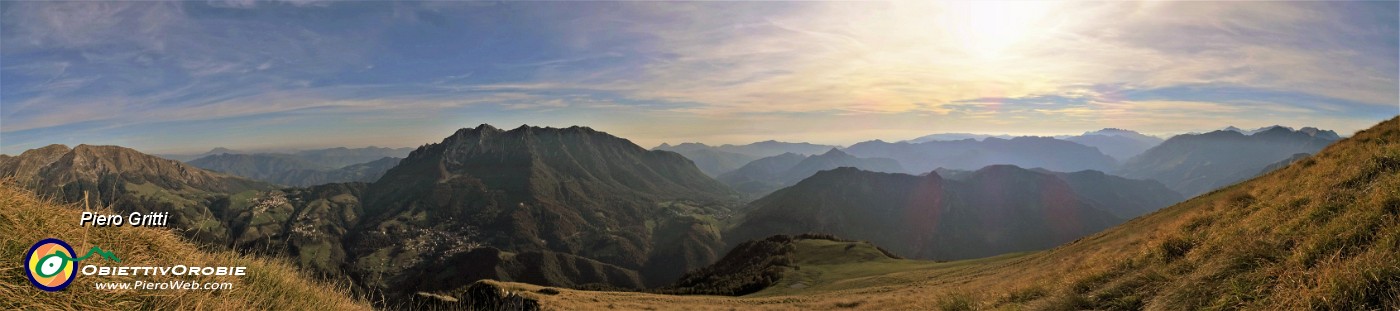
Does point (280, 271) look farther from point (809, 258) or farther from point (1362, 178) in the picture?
point (809, 258)

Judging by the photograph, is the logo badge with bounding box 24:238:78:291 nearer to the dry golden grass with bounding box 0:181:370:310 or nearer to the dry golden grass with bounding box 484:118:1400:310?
the dry golden grass with bounding box 0:181:370:310

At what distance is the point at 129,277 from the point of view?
722cm

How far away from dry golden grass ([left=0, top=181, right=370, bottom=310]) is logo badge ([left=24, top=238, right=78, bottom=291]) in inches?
3.1

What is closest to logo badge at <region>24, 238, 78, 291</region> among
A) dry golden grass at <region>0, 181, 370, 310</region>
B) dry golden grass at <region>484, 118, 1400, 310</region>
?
dry golden grass at <region>0, 181, 370, 310</region>

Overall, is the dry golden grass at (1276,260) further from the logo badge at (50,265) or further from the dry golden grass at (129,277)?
the logo badge at (50,265)

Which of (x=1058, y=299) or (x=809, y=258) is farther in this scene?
(x=809, y=258)

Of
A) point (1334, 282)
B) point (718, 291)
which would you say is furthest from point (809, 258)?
point (1334, 282)

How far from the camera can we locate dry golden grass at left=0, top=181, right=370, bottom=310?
5.74 meters

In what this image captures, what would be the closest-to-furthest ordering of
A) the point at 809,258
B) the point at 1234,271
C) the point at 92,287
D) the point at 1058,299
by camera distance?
the point at 92,287 < the point at 1234,271 < the point at 1058,299 < the point at 809,258

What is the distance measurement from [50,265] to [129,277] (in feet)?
3.47

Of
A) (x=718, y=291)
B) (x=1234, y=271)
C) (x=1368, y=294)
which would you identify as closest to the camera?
(x=1368, y=294)

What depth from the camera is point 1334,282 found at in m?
7.20

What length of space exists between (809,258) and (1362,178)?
4084 inches

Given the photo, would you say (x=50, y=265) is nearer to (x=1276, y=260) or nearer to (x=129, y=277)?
(x=129, y=277)
